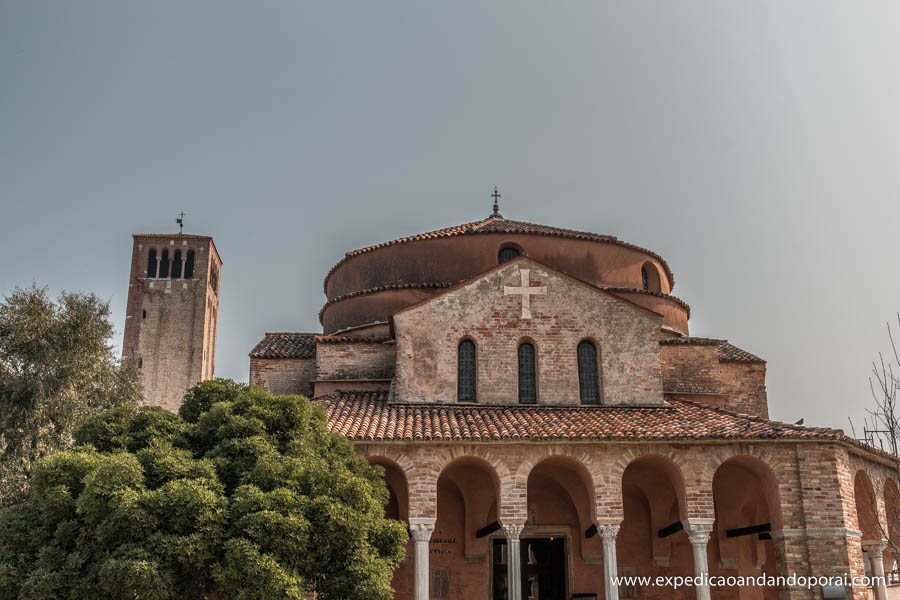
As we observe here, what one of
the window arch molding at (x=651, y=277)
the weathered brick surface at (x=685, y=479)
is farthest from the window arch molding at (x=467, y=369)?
the window arch molding at (x=651, y=277)

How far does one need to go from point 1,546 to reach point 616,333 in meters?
12.2

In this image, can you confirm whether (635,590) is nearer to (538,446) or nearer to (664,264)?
(538,446)

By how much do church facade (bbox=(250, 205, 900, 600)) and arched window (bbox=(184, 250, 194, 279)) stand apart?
25936 millimetres

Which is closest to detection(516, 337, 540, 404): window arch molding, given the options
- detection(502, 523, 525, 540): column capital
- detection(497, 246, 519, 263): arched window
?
detection(502, 523, 525, 540): column capital

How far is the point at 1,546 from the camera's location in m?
11.1

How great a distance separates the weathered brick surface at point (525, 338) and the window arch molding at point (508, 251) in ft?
9.11

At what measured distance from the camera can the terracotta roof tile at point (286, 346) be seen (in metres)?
20.6

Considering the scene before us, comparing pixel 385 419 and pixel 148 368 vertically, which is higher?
pixel 148 368

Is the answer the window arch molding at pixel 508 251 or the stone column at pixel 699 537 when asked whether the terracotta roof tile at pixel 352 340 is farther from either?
the stone column at pixel 699 537

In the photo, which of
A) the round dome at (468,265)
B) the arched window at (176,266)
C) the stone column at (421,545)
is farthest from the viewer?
the arched window at (176,266)

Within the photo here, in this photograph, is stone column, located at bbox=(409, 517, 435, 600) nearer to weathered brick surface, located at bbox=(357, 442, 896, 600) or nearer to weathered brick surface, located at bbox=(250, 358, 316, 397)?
weathered brick surface, located at bbox=(357, 442, 896, 600)

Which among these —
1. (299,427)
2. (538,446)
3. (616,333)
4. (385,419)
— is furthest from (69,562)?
(616,333)

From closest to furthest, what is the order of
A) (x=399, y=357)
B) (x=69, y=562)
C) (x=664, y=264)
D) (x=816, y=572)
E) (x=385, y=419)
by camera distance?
(x=69, y=562)
(x=816, y=572)
(x=385, y=419)
(x=399, y=357)
(x=664, y=264)

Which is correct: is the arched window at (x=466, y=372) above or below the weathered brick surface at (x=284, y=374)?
below
